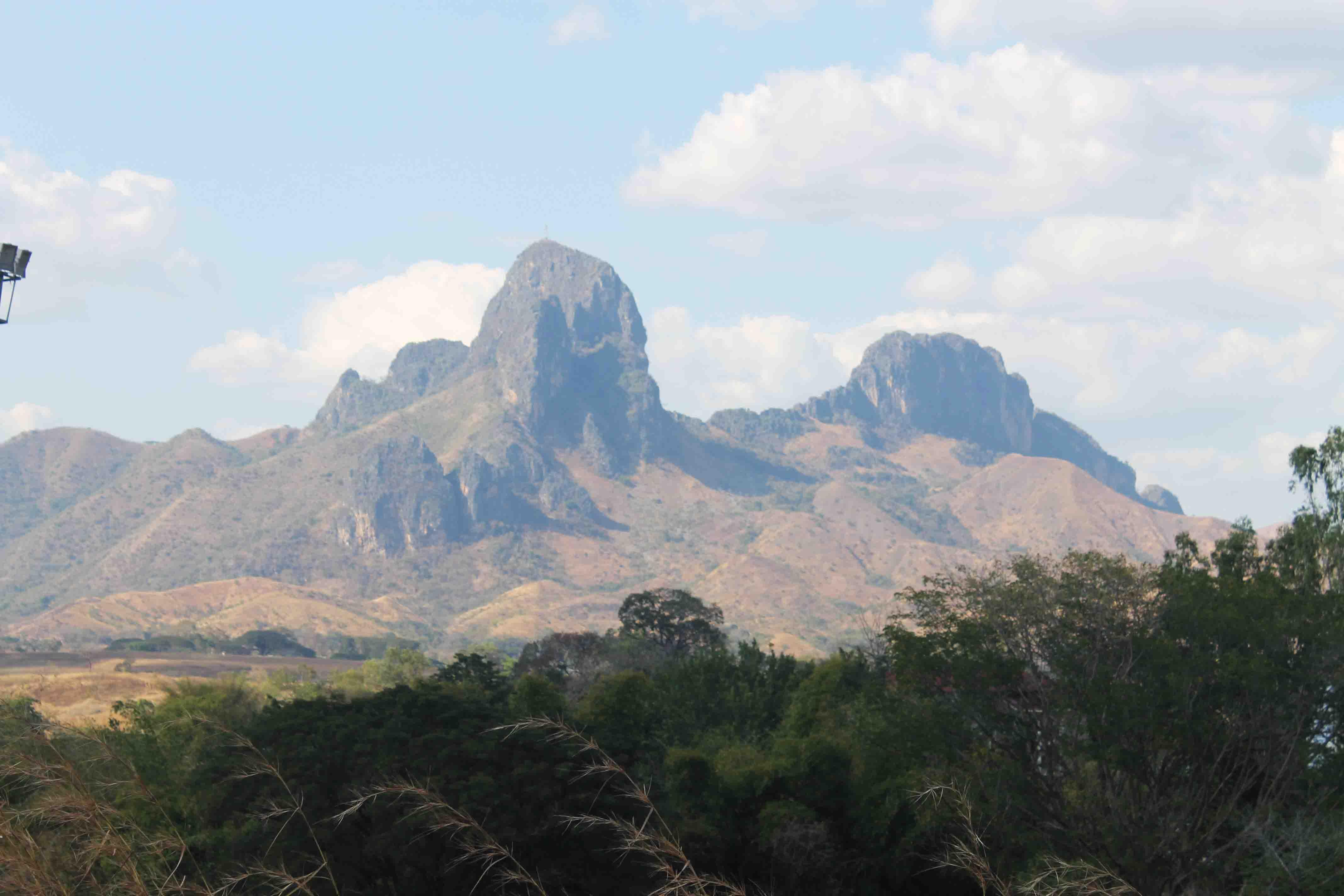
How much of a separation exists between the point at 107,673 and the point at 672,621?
61.1m

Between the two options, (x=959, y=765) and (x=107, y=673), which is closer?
(x=959, y=765)

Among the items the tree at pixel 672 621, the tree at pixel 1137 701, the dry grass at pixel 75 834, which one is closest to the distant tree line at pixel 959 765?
the tree at pixel 1137 701

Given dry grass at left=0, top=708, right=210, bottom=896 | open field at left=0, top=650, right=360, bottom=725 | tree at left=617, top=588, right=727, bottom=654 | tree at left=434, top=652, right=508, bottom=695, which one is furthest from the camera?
tree at left=617, top=588, right=727, bottom=654

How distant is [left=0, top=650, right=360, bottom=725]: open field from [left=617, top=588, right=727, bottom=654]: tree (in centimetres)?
3578

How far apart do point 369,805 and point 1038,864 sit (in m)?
17.5

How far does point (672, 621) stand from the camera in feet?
348

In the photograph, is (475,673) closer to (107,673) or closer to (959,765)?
(959,765)

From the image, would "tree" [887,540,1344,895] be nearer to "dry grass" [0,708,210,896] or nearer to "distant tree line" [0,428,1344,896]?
"distant tree line" [0,428,1344,896]

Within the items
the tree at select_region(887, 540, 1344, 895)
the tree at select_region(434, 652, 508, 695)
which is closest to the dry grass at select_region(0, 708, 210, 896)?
the tree at select_region(887, 540, 1344, 895)

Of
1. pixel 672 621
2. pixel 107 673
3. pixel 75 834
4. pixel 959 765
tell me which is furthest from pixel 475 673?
pixel 107 673

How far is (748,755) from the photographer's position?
147 feet

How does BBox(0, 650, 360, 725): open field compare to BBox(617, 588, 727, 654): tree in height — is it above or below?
below

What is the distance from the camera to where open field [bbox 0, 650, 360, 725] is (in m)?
95.9

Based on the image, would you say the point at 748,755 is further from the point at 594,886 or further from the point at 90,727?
the point at 90,727
